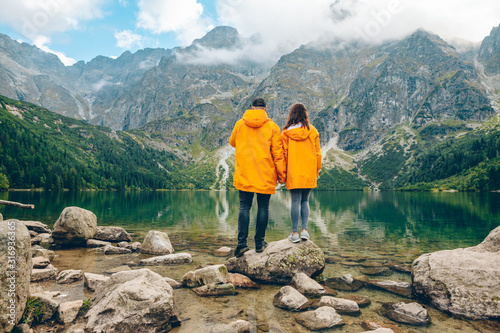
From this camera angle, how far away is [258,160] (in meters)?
8.70

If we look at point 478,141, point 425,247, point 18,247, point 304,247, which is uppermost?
point 478,141

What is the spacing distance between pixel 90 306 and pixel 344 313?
21.5 ft

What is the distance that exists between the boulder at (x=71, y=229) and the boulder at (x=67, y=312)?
1134cm

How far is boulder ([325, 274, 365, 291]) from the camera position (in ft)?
30.2

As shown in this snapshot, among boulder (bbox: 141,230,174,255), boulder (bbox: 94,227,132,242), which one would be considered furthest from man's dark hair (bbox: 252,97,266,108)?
boulder (bbox: 94,227,132,242)

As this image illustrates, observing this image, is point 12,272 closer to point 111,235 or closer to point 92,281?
point 92,281

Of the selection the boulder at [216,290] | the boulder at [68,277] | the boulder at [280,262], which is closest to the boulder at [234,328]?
the boulder at [216,290]

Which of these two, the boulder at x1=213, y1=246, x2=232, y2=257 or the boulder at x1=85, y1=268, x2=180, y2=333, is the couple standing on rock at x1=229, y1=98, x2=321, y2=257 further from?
the boulder at x1=213, y1=246, x2=232, y2=257

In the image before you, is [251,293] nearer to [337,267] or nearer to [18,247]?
[337,267]

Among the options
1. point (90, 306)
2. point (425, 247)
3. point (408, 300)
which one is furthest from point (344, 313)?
point (425, 247)

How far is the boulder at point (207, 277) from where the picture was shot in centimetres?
869

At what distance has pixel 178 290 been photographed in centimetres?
858

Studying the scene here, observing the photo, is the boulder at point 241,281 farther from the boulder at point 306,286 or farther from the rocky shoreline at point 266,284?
the boulder at point 306,286

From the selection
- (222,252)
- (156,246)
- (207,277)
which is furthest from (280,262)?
(156,246)
